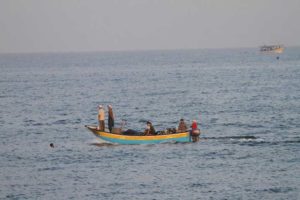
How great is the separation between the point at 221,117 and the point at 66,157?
86.0ft

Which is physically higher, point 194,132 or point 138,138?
point 194,132

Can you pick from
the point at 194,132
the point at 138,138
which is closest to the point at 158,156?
the point at 138,138

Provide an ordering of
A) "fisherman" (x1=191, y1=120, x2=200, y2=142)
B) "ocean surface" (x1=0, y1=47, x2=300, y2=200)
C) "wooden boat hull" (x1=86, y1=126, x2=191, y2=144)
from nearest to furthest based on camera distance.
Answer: "ocean surface" (x1=0, y1=47, x2=300, y2=200) → "wooden boat hull" (x1=86, y1=126, x2=191, y2=144) → "fisherman" (x1=191, y1=120, x2=200, y2=142)

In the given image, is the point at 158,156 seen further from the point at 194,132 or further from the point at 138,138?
the point at 194,132

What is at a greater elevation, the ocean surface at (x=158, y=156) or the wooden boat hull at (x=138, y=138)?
the wooden boat hull at (x=138, y=138)

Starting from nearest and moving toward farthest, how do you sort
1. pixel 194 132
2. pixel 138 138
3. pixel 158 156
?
pixel 158 156, pixel 138 138, pixel 194 132

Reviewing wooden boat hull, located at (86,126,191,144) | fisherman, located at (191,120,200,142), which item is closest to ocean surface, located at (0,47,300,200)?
wooden boat hull, located at (86,126,191,144)

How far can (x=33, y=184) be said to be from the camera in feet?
126

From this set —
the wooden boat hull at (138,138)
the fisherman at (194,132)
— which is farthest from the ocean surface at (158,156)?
the fisherman at (194,132)

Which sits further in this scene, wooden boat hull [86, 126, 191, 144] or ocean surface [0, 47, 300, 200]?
wooden boat hull [86, 126, 191, 144]

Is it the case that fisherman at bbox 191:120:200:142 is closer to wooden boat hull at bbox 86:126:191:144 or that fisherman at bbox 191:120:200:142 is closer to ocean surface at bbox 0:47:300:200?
wooden boat hull at bbox 86:126:191:144

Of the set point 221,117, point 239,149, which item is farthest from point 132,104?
point 239,149

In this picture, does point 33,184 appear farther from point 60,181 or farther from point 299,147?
point 299,147

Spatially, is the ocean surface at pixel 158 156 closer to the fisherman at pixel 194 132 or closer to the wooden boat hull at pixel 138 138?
the wooden boat hull at pixel 138 138
